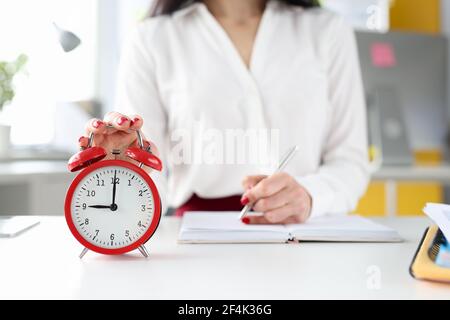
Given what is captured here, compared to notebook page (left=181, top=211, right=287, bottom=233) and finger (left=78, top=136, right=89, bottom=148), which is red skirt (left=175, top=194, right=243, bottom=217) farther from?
finger (left=78, top=136, right=89, bottom=148)

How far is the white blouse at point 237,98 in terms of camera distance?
149cm

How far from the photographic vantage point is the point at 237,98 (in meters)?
1.50

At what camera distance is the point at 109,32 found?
334cm

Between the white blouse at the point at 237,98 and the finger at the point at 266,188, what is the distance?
435 mm

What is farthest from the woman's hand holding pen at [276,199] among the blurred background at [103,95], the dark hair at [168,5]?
the blurred background at [103,95]

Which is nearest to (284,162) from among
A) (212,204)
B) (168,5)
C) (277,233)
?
(277,233)

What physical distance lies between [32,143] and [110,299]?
2.41 metres

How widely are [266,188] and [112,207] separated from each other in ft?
1.04

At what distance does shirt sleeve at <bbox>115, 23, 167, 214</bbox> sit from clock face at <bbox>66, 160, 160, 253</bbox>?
68 centimetres

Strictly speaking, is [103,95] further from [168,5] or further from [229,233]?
[229,233]

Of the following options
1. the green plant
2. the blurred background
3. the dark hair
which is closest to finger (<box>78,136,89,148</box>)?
the dark hair

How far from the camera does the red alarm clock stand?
794mm
